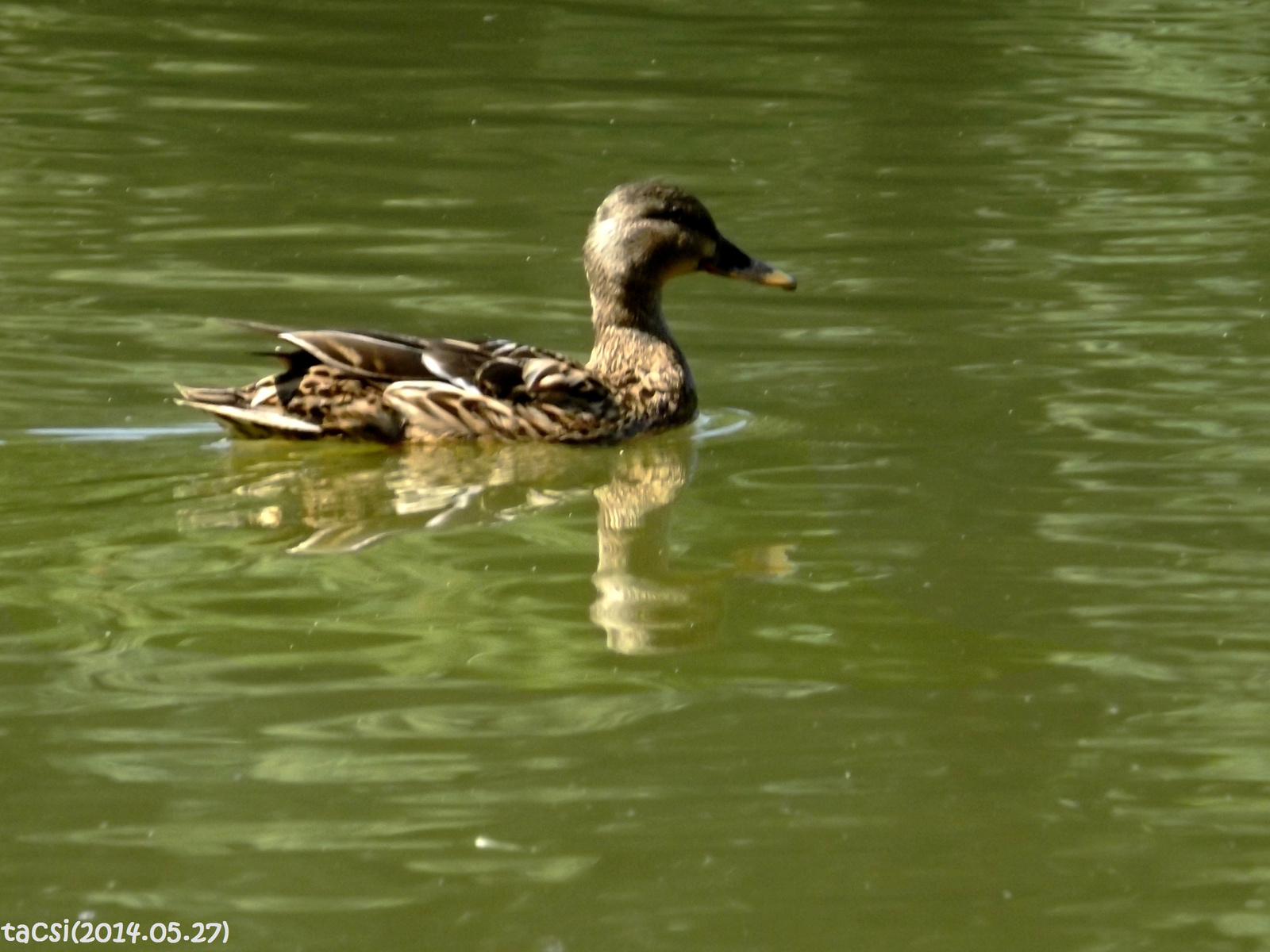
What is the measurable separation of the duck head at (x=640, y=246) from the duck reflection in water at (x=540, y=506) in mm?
726

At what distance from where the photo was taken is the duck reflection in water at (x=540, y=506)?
6.65 metres

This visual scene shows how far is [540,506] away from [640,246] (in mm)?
1808

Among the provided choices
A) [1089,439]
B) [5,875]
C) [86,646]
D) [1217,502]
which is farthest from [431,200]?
[5,875]

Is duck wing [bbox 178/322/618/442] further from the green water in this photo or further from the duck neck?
the duck neck

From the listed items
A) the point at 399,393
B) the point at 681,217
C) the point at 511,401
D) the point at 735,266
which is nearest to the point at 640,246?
the point at 681,217

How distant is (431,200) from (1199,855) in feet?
27.2

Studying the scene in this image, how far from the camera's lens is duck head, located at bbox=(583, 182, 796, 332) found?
30.2 feet

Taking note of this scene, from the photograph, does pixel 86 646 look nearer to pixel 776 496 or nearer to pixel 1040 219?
pixel 776 496

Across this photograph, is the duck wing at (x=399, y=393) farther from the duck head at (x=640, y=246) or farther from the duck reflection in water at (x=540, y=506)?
the duck head at (x=640, y=246)

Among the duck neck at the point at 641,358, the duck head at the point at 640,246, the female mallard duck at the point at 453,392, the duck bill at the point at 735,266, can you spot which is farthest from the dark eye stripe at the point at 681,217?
the female mallard duck at the point at 453,392

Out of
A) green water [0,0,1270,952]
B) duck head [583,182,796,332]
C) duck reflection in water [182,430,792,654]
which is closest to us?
green water [0,0,1270,952]

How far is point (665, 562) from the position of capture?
712 cm

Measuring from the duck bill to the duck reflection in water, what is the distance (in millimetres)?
962

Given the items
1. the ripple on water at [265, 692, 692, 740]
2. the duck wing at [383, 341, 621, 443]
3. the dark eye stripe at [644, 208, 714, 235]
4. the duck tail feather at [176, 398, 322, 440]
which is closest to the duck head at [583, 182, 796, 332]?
the dark eye stripe at [644, 208, 714, 235]
